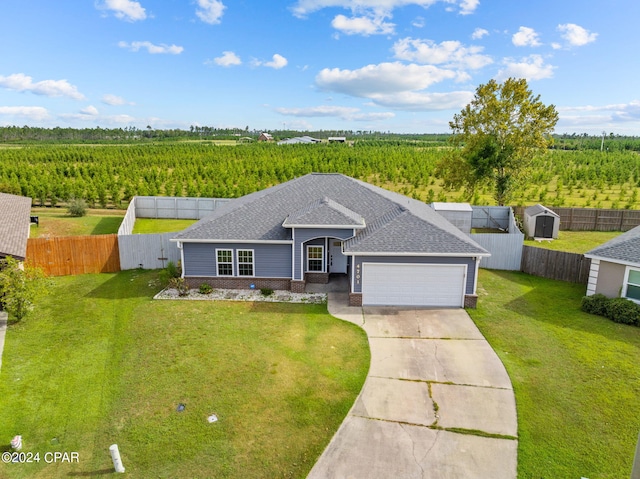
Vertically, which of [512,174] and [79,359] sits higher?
[512,174]

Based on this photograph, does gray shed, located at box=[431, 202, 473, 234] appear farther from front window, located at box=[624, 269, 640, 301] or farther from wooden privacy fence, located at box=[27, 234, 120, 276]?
wooden privacy fence, located at box=[27, 234, 120, 276]

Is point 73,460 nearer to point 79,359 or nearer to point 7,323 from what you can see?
point 79,359

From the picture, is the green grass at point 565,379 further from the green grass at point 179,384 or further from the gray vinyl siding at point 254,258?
the gray vinyl siding at point 254,258

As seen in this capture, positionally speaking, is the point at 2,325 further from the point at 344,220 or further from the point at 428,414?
the point at 428,414

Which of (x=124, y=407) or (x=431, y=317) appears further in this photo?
(x=431, y=317)

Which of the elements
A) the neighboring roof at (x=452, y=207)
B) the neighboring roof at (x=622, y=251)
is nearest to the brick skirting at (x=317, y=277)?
the neighboring roof at (x=622, y=251)

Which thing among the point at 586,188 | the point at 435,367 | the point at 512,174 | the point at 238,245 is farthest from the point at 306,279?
the point at 586,188

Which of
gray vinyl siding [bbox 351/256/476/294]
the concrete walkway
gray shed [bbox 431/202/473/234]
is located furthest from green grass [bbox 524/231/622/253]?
the concrete walkway
